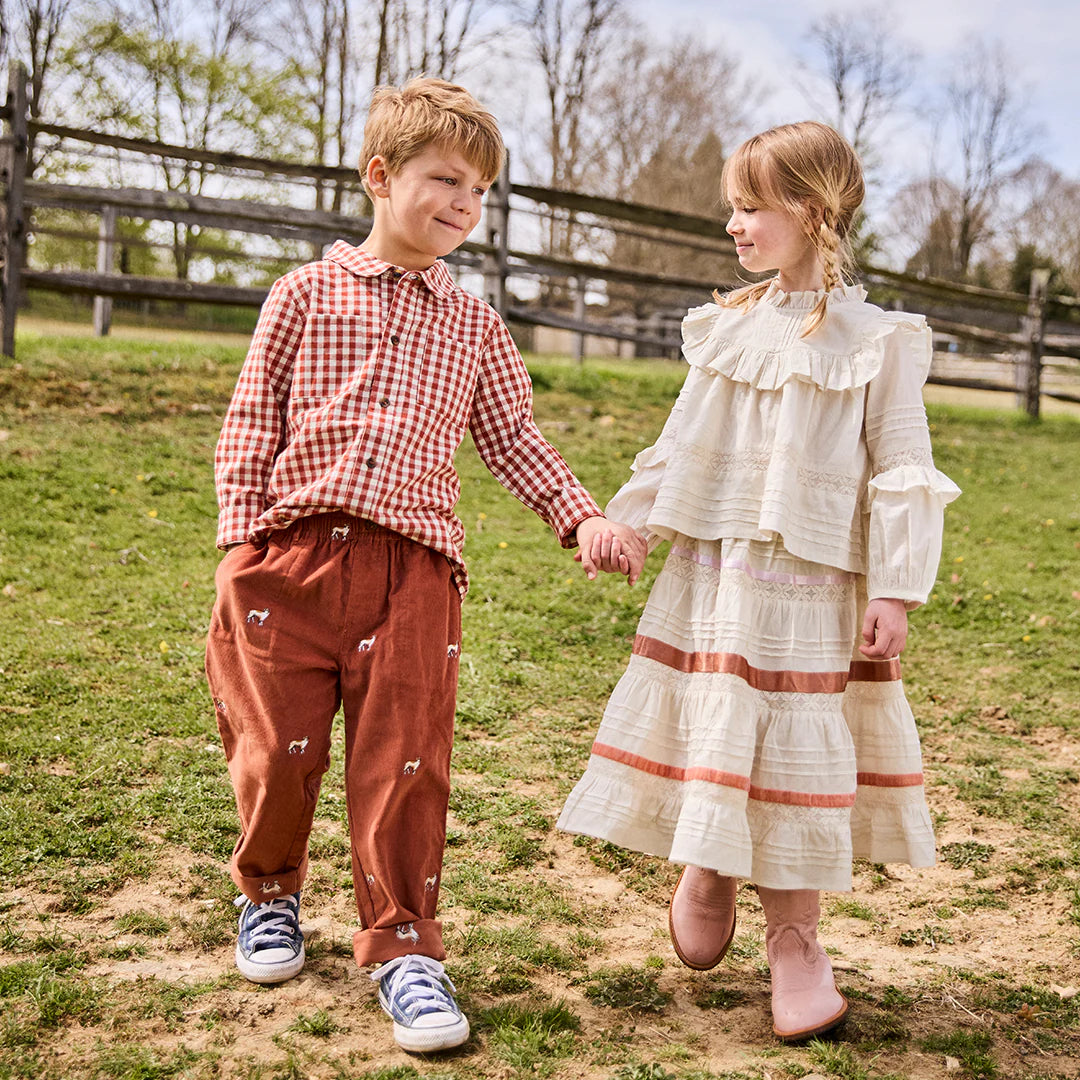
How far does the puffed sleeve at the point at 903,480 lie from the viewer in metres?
2.08

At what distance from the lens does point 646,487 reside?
7.73ft

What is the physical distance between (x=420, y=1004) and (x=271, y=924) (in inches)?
16.8

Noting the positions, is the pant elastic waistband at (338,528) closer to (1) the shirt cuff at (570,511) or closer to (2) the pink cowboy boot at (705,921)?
(1) the shirt cuff at (570,511)

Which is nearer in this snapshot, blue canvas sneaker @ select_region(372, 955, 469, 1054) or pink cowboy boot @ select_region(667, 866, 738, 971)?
blue canvas sneaker @ select_region(372, 955, 469, 1054)

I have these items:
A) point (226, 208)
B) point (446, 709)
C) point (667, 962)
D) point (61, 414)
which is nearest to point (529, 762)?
point (667, 962)

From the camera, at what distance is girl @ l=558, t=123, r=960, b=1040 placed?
82.3 inches

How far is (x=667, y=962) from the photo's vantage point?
248 cm

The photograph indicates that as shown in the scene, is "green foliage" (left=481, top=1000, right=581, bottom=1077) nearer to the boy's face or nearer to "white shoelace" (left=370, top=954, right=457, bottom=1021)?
"white shoelace" (left=370, top=954, right=457, bottom=1021)

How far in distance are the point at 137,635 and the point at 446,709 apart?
2445 mm

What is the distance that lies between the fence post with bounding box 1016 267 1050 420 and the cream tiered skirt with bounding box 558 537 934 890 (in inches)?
464

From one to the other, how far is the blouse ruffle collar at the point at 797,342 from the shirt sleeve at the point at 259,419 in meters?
0.81

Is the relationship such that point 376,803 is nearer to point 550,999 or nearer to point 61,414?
point 550,999

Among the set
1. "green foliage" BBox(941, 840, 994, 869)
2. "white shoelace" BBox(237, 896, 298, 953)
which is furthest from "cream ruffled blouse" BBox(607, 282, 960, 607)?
"green foliage" BBox(941, 840, 994, 869)

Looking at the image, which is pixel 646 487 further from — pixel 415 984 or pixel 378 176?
pixel 415 984
